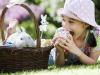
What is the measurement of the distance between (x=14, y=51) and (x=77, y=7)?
2.60 ft

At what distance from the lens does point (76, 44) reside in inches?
162

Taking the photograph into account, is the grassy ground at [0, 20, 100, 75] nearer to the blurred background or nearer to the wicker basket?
the wicker basket

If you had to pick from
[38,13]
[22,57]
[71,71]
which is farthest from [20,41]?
[38,13]

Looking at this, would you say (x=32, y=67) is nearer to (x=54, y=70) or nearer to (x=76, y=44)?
(x=54, y=70)

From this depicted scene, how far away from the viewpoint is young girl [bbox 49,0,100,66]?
12.8 ft

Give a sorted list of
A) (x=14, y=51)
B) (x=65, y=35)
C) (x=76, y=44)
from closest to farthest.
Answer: (x=14, y=51)
(x=65, y=35)
(x=76, y=44)

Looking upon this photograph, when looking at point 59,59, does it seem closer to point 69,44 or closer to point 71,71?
point 69,44

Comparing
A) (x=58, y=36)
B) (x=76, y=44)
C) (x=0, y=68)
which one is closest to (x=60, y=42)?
(x=58, y=36)

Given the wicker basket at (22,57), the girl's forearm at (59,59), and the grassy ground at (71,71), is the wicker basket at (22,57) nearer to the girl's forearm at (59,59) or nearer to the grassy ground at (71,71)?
the grassy ground at (71,71)

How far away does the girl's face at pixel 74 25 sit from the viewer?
397cm

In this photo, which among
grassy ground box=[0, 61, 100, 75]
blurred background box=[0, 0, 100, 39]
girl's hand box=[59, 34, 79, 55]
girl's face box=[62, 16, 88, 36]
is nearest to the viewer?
grassy ground box=[0, 61, 100, 75]

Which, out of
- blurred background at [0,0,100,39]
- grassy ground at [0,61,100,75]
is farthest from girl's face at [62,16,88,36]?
blurred background at [0,0,100,39]

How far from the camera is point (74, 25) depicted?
401cm

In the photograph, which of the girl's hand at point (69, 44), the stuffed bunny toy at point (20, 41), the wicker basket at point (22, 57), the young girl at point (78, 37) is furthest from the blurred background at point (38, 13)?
the wicker basket at point (22, 57)
